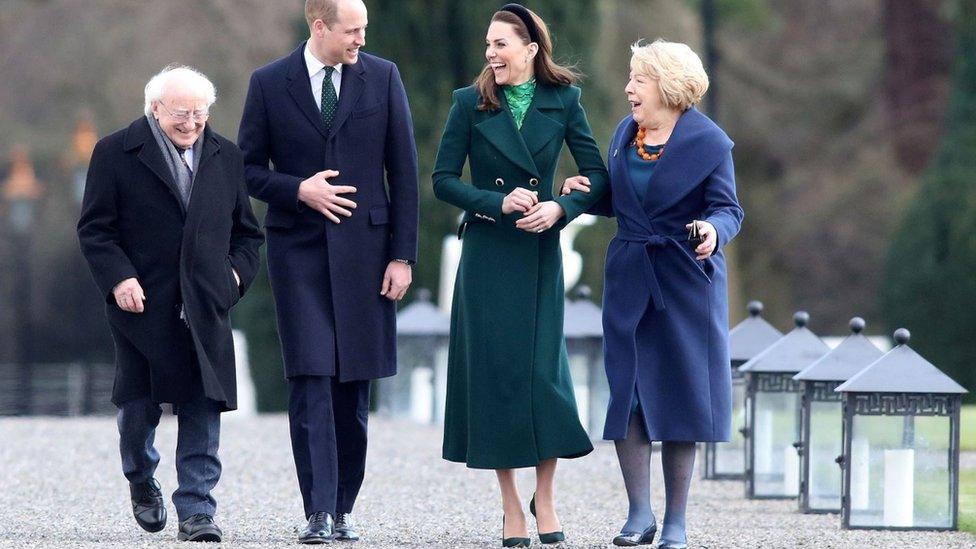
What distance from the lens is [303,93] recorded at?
254 inches

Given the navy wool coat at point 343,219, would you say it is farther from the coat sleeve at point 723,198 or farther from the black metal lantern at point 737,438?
the black metal lantern at point 737,438

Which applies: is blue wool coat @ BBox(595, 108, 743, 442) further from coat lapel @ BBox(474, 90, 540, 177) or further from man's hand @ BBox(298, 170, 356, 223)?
man's hand @ BBox(298, 170, 356, 223)

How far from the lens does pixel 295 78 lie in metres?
6.46

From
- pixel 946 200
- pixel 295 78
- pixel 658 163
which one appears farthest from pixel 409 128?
pixel 946 200

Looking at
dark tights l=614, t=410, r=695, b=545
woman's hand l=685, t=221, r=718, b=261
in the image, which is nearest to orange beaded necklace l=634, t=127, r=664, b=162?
woman's hand l=685, t=221, r=718, b=261

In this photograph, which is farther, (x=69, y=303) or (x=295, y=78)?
(x=69, y=303)

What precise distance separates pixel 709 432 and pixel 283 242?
1504mm

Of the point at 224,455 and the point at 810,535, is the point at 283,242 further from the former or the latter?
the point at 224,455

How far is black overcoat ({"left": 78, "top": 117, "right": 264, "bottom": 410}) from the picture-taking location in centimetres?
628

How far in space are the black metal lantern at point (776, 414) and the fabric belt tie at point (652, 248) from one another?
2.59m

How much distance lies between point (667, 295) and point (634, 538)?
78 centimetres

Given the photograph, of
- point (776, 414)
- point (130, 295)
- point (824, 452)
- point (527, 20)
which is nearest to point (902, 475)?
point (824, 452)

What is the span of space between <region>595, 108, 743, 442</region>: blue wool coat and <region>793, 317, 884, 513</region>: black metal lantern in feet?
5.48

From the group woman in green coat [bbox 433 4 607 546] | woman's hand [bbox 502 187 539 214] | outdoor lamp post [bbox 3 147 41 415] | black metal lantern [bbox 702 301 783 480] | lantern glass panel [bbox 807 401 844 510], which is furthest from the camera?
outdoor lamp post [bbox 3 147 41 415]
